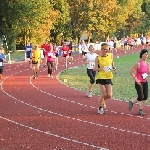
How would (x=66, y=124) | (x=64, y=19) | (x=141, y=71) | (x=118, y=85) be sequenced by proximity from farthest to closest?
(x=64, y=19), (x=118, y=85), (x=141, y=71), (x=66, y=124)

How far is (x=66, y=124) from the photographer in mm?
11141

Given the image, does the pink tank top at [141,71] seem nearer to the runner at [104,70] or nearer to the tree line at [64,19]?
the runner at [104,70]

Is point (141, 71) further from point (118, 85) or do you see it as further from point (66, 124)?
point (118, 85)

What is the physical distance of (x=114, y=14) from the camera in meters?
68.3

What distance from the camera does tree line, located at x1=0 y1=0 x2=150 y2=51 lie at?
1839 inches

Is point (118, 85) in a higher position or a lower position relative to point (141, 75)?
lower

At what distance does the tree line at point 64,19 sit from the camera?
46.7 metres

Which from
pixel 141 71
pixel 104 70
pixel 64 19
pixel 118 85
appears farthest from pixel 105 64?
pixel 64 19

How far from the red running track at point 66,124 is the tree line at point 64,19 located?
3029cm

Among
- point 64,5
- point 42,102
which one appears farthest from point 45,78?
point 64,5

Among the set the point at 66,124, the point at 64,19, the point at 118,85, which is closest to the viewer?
the point at 66,124

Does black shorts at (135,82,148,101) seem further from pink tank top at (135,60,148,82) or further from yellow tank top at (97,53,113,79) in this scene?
yellow tank top at (97,53,113,79)

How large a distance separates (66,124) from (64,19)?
2018 inches

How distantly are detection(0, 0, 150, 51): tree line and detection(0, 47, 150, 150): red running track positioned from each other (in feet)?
99.4
